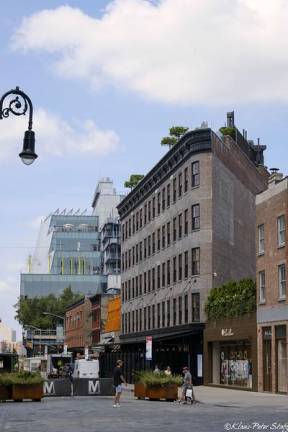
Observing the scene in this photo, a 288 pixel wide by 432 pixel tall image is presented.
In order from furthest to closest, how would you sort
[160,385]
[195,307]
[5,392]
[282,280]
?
1. [195,307]
2. [282,280]
3. [5,392]
4. [160,385]

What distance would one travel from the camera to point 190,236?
2243 inches

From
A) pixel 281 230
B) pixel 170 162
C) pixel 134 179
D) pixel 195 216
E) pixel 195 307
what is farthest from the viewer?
pixel 134 179

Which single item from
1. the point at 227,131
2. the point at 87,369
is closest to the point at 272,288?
the point at 87,369

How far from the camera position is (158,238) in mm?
67375

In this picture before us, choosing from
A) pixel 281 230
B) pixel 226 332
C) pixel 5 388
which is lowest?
pixel 5 388

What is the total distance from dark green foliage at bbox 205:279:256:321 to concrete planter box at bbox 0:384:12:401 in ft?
52.9

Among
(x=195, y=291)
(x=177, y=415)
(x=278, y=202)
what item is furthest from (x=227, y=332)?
(x=177, y=415)

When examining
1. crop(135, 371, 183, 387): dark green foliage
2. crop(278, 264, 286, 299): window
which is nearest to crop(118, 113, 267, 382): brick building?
crop(278, 264, 286, 299): window

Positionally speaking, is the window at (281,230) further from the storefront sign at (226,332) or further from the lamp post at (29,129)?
the lamp post at (29,129)

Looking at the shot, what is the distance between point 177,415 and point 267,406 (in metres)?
5.90

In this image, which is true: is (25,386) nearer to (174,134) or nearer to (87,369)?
(87,369)

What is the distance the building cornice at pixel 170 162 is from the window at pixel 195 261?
7.13 meters

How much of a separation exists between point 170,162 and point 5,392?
31.1 meters

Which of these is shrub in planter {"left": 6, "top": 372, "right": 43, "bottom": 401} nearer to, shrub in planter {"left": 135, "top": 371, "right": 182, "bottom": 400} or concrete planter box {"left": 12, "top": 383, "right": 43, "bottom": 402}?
concrete planter box {"left": 12, "top": 383, "right": 43, "bottom": 402}
